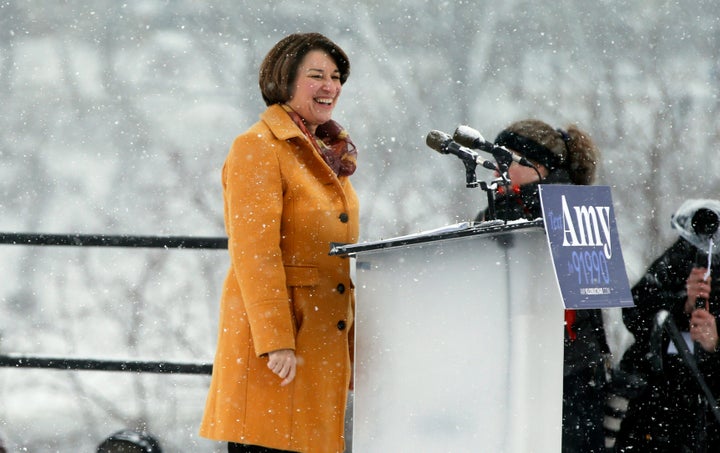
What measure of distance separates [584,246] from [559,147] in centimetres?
116

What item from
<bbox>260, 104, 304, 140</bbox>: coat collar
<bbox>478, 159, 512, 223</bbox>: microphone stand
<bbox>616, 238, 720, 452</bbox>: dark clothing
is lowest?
<bbox>616, 238, 720, 452</bbox>: dark clothing

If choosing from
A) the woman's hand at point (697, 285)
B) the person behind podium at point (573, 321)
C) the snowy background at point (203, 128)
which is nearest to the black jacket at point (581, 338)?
the person behind podium at point (573, 321)

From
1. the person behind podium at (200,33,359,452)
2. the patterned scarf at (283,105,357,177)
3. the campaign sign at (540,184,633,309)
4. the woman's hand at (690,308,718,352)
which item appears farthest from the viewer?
the woman's hand at (690,308,718,352)

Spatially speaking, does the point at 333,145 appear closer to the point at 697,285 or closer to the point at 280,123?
the point at 280,123

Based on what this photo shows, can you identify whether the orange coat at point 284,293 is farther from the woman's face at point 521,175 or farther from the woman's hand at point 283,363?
the woman's face at point 521,175

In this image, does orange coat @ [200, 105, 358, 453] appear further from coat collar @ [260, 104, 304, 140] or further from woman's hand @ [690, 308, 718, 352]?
woman's hand @ [690, 308, 718, 352]

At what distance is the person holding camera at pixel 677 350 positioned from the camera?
2.98 meters

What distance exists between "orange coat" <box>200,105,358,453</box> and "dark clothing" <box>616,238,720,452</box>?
4.34ft

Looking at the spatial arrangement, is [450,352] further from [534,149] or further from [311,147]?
[534,149]

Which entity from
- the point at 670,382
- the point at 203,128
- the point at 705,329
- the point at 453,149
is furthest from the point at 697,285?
the point at 203,128

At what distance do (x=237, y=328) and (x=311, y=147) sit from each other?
405 mm

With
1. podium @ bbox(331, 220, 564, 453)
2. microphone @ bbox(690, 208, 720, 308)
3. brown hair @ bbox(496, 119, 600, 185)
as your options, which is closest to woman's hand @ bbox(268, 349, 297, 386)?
podium @ bbox(331, 220, 564, 453)

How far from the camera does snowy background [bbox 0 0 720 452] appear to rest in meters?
3.48

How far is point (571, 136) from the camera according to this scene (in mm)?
2807
